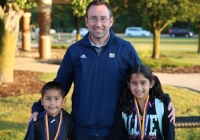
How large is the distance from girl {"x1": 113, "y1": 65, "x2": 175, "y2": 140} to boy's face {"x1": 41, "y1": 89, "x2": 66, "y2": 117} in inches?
20.5

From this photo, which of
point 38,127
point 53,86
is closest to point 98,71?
point 53,86

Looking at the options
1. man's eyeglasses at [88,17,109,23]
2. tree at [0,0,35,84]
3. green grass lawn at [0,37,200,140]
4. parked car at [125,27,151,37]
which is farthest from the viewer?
parked car at [125,27,151,37]

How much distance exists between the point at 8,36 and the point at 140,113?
7586mm

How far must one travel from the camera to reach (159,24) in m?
19.2

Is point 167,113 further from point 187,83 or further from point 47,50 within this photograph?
point 47,50

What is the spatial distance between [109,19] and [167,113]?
925 millimetres

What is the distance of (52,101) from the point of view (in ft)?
10.2

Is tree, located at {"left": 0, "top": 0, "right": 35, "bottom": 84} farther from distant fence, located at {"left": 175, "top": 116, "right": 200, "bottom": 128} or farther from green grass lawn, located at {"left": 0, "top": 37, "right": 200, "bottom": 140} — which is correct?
distant fence, located at {"left": 175, "top": 116, "right": 200, "bottom": 128}

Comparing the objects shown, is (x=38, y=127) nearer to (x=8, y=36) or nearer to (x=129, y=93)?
(x=129, y=93)

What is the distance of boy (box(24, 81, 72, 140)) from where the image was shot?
3.10 metres

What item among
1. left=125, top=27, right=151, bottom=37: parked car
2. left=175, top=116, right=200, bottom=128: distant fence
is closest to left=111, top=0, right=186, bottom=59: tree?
left=175, top=116, right=200, bottom=128: distant fence

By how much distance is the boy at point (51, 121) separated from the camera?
10.2ft

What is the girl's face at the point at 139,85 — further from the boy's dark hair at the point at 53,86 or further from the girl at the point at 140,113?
the boy's dark hair at the point at 53,86

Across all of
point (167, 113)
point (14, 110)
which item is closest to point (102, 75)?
point (167, 113)
